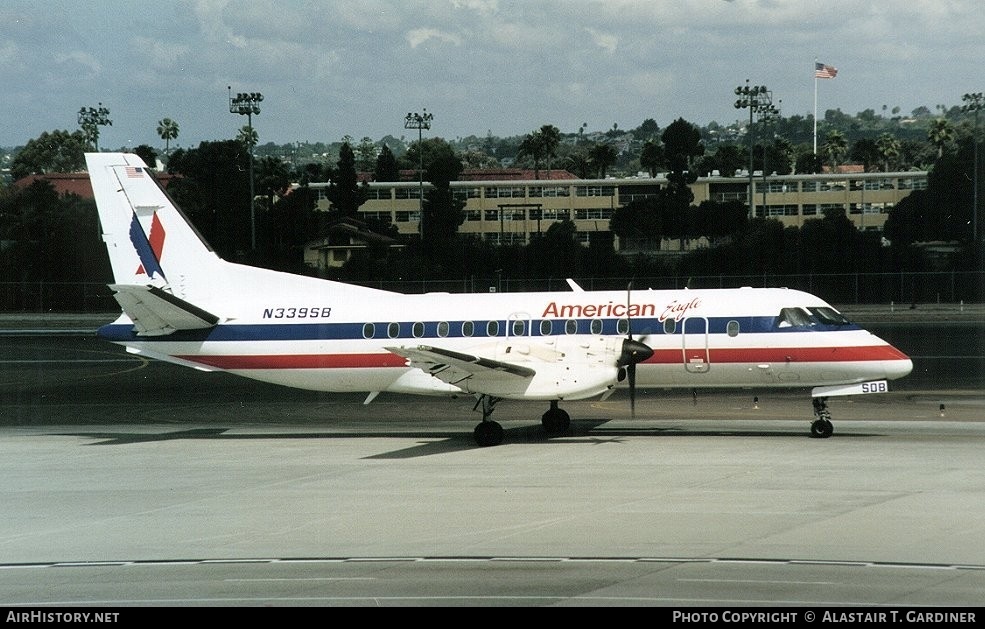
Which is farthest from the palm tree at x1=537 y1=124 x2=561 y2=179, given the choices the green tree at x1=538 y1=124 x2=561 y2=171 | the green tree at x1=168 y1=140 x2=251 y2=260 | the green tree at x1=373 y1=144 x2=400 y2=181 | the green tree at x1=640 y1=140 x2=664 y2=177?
the green tree at x1=168 y1=140 x2=251 y2=260

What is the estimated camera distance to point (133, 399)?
1313 inches

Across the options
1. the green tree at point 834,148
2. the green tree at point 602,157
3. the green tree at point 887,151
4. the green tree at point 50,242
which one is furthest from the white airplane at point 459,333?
the green tree at point 834,148

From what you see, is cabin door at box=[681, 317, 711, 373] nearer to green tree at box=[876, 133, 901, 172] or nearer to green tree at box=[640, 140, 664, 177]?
green tree at box=[640, 140, 664, 177]

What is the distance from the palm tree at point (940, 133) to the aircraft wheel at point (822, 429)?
335ft

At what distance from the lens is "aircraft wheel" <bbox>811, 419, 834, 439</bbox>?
22844mm

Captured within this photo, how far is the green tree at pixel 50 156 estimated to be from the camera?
9725cm

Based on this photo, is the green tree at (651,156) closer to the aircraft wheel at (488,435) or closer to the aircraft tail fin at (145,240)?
the aircraft tail fin at (145,240)

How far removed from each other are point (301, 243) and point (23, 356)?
22.6m

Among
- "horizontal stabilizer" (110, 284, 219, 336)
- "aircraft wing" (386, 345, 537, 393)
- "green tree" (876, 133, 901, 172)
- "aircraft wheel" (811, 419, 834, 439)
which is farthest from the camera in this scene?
"green tree" (876, 133, 901, 172)

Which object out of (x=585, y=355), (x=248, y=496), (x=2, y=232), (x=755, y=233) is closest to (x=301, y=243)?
(x=2, y=232)

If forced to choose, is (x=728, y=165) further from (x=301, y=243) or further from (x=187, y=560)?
(x=187, y=560)

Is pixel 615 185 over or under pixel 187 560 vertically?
over

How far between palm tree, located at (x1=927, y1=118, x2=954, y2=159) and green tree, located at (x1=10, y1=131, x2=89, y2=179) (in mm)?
88175

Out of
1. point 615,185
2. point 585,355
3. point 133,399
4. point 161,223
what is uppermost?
point 615,185
